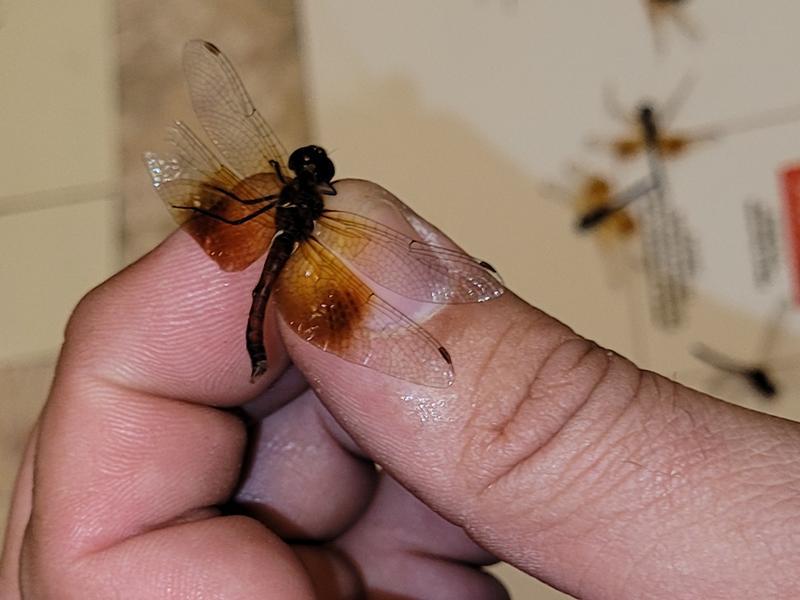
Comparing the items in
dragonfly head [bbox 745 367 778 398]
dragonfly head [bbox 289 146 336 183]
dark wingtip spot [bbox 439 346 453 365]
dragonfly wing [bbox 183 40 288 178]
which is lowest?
dragonfly head [bbox 745 367 778 398]

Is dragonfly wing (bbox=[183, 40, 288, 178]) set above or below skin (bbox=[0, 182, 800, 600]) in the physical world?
above

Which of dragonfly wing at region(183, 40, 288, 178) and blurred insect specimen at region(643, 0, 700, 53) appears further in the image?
blurred insect specimen at region(643, 0, 700, 53)

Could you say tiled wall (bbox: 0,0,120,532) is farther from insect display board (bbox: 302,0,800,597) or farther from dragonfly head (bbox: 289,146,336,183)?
dragonfly head (bbox: 289,146,336,183)

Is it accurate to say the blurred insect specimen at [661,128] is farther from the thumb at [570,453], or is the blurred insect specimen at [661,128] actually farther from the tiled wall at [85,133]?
the thumb at [570,453]

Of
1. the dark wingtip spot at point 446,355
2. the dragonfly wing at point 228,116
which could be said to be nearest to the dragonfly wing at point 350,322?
the dark wingtip spot at point 446,355

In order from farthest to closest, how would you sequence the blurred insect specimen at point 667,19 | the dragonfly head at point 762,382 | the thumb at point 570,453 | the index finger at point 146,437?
1. the blurred insect specimen at point 667,19
2. the dragonfly head at point 762,382
3. the index finger at point 146,437
4. the thumb at point 570,453

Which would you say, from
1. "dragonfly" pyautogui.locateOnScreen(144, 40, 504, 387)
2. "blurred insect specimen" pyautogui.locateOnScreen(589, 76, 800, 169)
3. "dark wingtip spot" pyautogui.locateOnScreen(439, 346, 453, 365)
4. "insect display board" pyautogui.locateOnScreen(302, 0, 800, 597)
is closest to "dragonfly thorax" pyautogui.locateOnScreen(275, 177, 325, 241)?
"dragonfly" pyautogui.locateOnScreen(144, 40, 504, 387)
